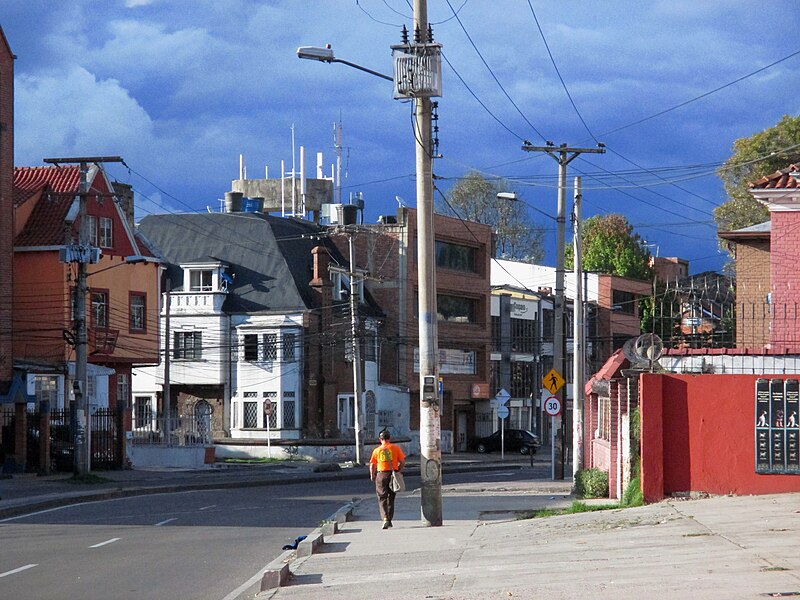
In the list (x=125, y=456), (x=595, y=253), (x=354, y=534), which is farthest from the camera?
(x=595, y=253)

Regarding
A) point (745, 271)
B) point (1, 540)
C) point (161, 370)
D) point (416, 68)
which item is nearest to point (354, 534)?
point (1, 540)

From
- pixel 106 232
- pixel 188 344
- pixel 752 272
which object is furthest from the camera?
pixel 188 344

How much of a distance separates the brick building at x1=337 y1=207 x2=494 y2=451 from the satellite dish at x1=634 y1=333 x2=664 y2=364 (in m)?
42.4

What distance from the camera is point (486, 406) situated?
71.9 m

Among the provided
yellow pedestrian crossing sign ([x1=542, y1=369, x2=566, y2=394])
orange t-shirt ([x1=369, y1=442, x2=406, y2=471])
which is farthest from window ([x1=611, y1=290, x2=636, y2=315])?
orange t-shirt ([x1=369, y1=442, x2=406, y2=471])

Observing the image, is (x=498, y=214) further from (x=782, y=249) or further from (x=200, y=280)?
(x=782, y=249)

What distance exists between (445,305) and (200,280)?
14.5 metres

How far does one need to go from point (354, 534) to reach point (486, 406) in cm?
5243

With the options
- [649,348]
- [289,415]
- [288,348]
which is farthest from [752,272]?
[289,415]

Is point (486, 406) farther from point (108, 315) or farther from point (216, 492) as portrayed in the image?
point (216, 492)

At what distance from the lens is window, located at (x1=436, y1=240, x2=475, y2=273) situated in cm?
6856

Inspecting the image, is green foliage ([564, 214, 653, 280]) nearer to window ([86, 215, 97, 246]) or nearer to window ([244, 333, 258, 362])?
window ([244, 333, 258, 362])

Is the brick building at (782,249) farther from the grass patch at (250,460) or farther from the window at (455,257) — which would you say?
the window at (455,257)

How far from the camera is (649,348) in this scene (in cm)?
2159
